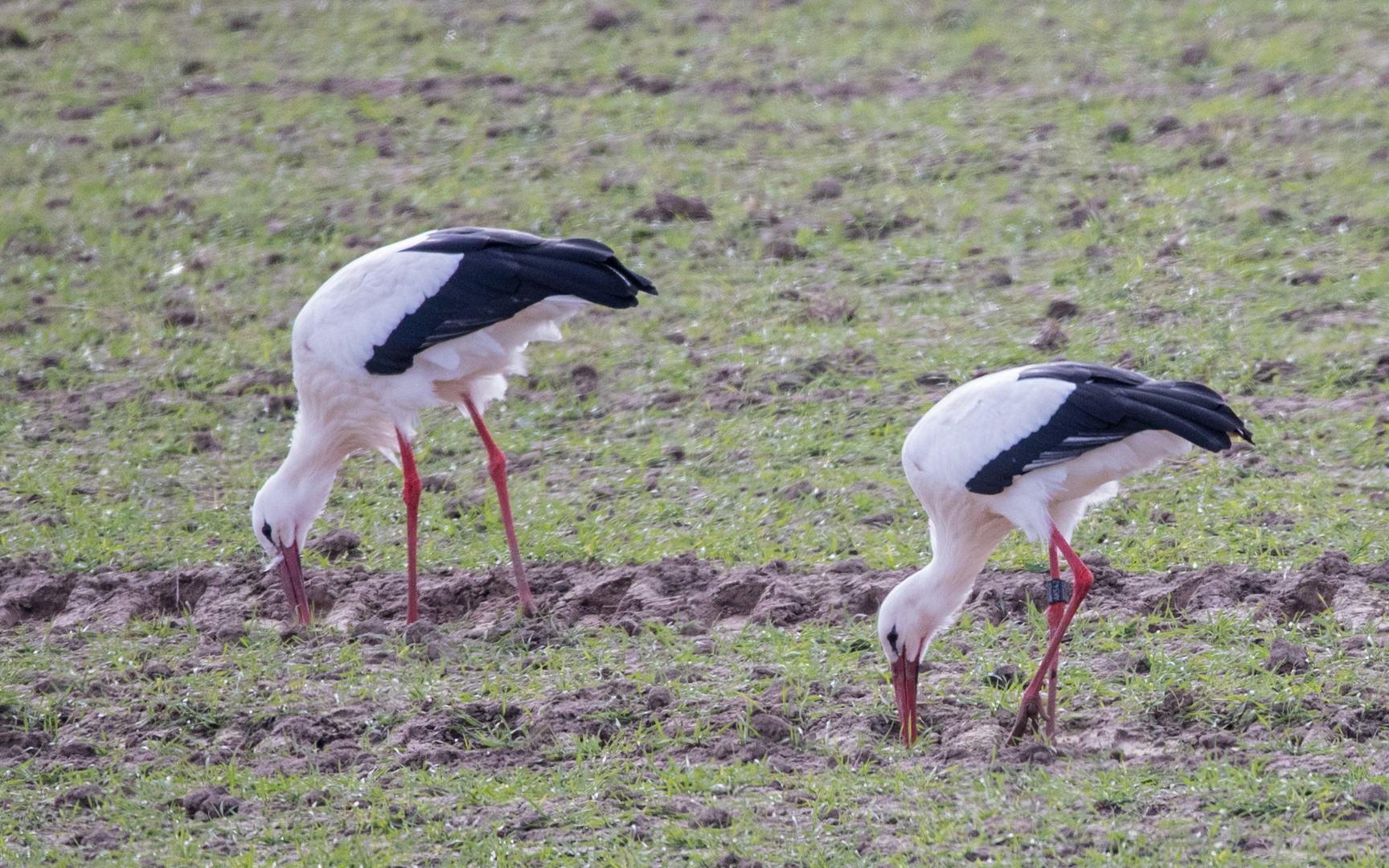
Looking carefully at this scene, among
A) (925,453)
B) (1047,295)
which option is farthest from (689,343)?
(925,453)

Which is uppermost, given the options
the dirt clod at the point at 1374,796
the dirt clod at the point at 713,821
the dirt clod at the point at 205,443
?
the dirt clod at the point at 1374,796

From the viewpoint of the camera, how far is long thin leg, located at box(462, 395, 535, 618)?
5935 millimetres

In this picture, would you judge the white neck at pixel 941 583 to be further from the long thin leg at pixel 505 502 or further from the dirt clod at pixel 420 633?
the dirt clod at pixel 420 633

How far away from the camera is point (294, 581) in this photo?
609 cm

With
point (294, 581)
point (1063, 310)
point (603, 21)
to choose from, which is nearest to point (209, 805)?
point (294, 581)

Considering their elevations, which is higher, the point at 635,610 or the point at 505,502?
the point at 505,502

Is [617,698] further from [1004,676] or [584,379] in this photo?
[584,379]

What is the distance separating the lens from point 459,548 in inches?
258

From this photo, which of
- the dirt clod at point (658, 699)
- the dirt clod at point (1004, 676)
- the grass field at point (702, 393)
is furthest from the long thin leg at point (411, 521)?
the dirt clod at point (1004, 676)

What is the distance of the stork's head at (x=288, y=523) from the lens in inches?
240

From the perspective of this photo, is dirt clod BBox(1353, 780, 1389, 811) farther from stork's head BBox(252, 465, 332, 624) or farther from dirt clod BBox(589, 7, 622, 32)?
dirt clod BBox(589, 7, 622, 32)

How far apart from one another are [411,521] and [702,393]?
6.63 ft

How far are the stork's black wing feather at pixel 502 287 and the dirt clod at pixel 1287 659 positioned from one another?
2.61 meters

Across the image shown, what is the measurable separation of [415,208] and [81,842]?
617 cm
